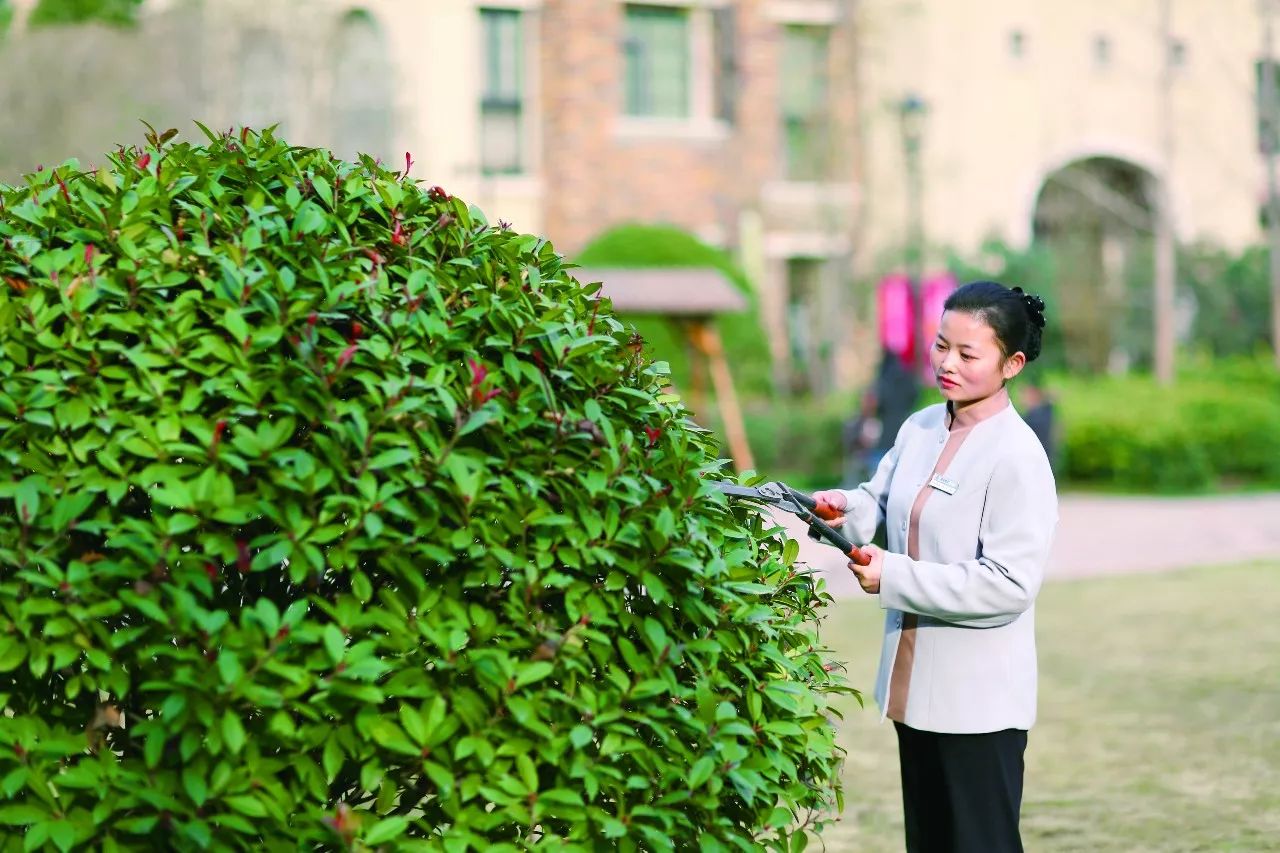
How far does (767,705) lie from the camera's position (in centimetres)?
352

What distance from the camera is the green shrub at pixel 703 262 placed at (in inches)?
1026

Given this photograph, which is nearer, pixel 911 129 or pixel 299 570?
pixel 299 570

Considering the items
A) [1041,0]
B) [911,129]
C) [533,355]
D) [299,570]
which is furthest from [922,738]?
[1041,0]

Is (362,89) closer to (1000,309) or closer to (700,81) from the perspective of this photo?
(700,81)

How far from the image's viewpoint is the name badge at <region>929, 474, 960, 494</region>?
400 cm

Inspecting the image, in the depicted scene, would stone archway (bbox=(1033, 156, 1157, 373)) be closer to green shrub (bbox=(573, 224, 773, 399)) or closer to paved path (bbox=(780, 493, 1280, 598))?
green shrub (bbox=(573, 224, 773, 399))

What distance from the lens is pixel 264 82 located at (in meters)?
27.4

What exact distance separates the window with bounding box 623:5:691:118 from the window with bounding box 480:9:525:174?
194 centimetres

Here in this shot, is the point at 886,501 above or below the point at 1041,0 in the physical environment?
below

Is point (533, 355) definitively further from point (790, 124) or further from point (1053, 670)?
point (790, 124)

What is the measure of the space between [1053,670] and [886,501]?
6117 mm

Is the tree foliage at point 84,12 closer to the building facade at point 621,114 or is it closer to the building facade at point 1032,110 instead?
the building facade at point 621,114

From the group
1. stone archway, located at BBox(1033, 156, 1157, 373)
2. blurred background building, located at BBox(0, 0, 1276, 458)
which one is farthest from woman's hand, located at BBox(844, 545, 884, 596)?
stone archway, located at BBox(1033, 156, 1157, 373)

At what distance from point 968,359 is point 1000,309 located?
0.14 metres
